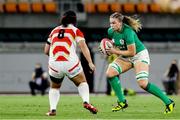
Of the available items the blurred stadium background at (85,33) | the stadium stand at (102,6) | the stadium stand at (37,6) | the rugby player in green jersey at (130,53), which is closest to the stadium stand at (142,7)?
the blurred stadium background at (85,33)

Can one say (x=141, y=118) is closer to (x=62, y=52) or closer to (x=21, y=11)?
(x=62, y=52)

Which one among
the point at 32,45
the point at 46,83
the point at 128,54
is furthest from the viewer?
the point at 32,45

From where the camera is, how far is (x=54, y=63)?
15047 millimetres

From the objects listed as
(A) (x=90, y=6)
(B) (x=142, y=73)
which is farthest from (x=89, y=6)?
(B) (x=142, y=73)

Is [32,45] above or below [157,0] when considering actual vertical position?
below

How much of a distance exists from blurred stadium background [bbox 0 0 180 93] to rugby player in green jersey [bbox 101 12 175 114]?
71.5ft

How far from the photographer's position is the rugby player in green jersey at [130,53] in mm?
16094

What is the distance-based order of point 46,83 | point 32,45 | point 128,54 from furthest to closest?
1. point 32,45
2. point 46,83
3. point 128,54

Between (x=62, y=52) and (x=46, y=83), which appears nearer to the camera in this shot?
(x=62, y=52)

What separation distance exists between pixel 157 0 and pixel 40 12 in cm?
623

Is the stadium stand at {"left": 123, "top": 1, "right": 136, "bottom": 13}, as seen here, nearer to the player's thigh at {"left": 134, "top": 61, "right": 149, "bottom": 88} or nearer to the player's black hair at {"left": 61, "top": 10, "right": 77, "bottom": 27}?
the player's thigh at {"left": 134, "top": 61, "right": 149, "bottom": 88}

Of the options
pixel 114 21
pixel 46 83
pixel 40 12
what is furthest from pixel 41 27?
pixel 114 21

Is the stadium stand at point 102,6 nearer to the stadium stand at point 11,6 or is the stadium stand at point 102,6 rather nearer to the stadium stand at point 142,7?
the stadium stand at point 142,7

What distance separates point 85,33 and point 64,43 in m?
24.8
